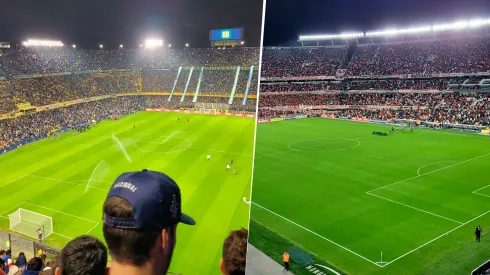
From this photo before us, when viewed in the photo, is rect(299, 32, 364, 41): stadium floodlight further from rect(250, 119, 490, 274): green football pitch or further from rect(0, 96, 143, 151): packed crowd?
rect(0, 96, 143, 151): packed crowd

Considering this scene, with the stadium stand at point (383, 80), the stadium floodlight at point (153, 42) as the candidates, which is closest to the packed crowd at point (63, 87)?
the stadium floodlight at point (153, 42)

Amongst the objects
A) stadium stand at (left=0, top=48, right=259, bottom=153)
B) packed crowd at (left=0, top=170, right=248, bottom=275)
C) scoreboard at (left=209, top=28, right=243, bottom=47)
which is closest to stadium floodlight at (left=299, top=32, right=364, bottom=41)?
stadium stand at (left=0, top=48, right=259, bottom=153)

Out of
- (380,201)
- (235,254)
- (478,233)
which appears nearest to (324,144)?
(380,201)

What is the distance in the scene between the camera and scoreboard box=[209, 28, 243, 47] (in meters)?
2.99

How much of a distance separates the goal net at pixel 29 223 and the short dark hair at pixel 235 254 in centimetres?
386

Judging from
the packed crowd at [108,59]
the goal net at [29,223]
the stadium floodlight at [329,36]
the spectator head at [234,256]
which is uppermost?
the stadium floodlight at [329,36]

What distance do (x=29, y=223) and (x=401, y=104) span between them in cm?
1876

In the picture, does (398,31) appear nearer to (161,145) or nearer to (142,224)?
(161,145)

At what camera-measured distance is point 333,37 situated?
23828mm

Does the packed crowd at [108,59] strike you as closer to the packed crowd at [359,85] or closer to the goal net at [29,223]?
the goal net at [29,223]

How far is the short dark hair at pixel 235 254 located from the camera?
119cm

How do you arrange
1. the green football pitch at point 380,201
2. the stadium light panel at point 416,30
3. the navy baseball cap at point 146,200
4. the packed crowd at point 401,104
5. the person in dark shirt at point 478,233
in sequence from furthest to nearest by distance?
the stadium light panel at point 416,30, the packed crowd at point 401,104, the person in dark shirt at point 478,233, the green football pitch at point 380,201, the navy baseball cap at point 146,200

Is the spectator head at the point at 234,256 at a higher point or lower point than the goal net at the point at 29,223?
higher

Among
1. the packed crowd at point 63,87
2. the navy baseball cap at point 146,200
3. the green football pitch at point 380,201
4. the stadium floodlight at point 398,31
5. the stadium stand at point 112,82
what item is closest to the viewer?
the navy baseball cap at point 146,200
